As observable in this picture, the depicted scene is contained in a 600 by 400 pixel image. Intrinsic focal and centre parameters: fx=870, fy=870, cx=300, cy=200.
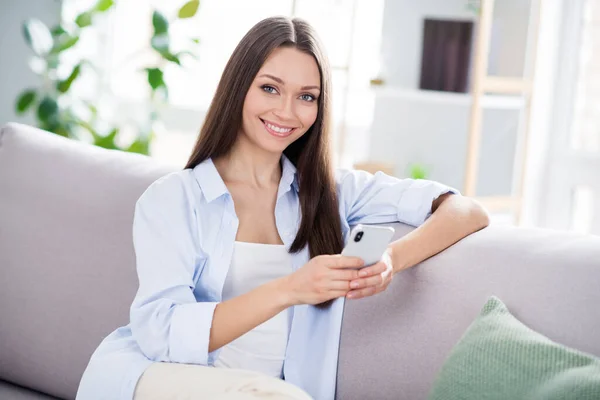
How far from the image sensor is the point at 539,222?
4.19 metres

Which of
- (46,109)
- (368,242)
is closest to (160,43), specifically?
(46,109)

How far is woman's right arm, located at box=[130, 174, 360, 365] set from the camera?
1.43 metres

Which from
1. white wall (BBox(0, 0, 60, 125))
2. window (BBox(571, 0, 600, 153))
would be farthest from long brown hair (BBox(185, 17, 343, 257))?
white wall (BBox(0, 0, 60, 125))

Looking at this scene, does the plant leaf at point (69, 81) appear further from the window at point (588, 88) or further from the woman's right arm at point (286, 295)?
the woman's right arm at point (286, 295)

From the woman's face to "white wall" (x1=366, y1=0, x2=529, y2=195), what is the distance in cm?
221

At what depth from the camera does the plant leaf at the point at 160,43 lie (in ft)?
12.1

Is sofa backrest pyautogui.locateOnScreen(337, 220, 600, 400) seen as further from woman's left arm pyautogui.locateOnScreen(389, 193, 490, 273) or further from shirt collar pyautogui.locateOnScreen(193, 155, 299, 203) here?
shirt collar pyautogui.locateOnScreen(193, 155, 299, 203)

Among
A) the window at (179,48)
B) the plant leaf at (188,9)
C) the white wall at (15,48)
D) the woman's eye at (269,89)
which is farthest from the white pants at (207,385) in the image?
the window at (179,48)

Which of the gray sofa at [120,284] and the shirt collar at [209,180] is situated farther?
the shirt collar at [209,180]

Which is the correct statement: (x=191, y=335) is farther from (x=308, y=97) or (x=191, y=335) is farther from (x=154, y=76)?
(x=154, y=76)

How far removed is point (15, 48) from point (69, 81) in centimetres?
61

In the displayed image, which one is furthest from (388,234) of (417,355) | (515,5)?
(515,5)

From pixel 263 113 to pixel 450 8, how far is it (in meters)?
2.57

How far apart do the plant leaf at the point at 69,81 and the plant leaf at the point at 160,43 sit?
372 millimetres
